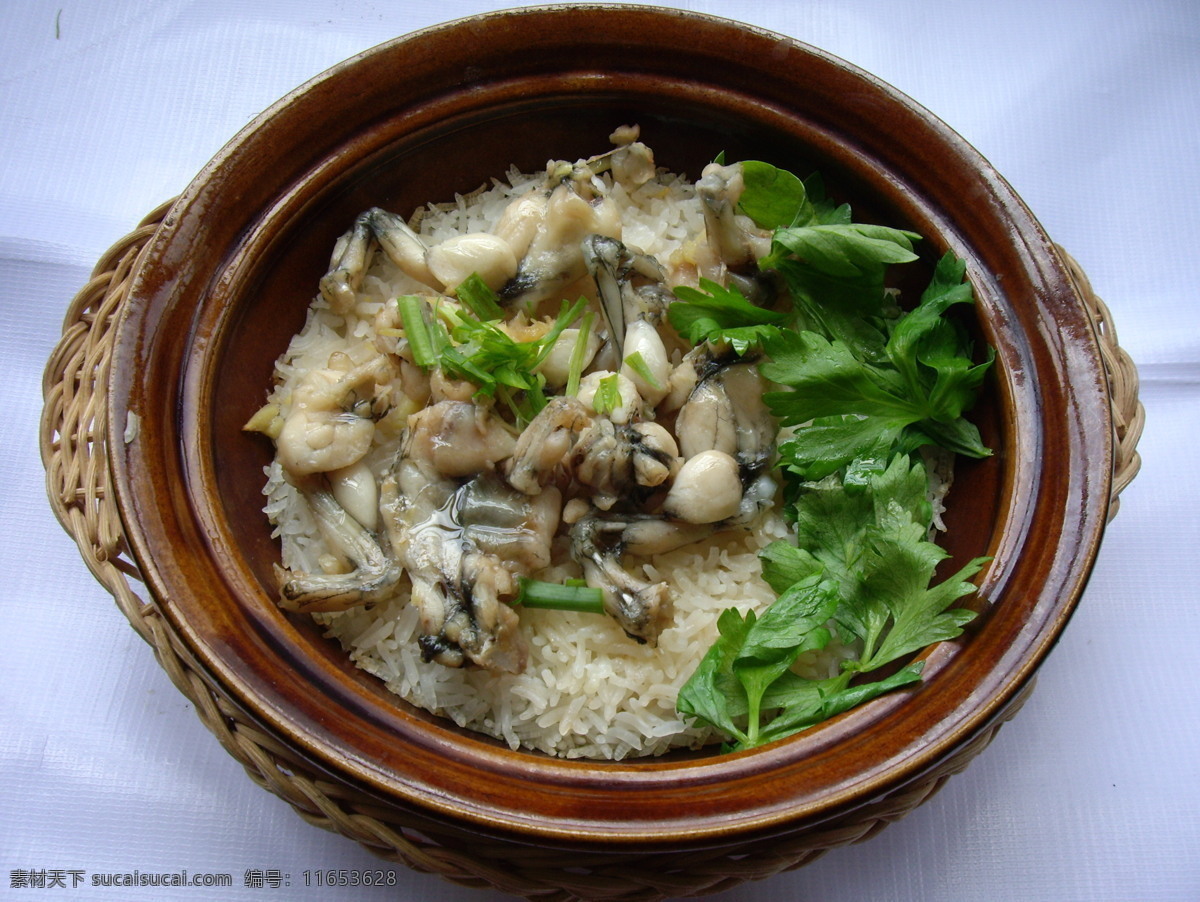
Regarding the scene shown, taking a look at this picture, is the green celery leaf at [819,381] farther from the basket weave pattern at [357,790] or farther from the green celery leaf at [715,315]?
the basket weave pattern at [357,790]

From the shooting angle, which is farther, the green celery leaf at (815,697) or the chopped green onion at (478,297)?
the chopped green onion at (478,297)

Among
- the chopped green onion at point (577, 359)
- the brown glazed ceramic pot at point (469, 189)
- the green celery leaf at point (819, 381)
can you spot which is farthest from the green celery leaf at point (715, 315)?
the brown glazed ceramic pot at point (469, 189)

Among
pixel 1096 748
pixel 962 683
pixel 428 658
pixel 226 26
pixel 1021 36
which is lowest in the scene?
pixel 1096 748

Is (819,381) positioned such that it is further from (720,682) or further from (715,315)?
(720,682)

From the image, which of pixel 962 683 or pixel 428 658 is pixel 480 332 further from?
pixel 962 683

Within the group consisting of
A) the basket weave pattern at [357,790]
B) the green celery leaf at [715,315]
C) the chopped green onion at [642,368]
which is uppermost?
the green celery leaf at [715,315]

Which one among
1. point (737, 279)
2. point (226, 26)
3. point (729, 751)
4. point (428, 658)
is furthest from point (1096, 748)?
point (226, 26)
